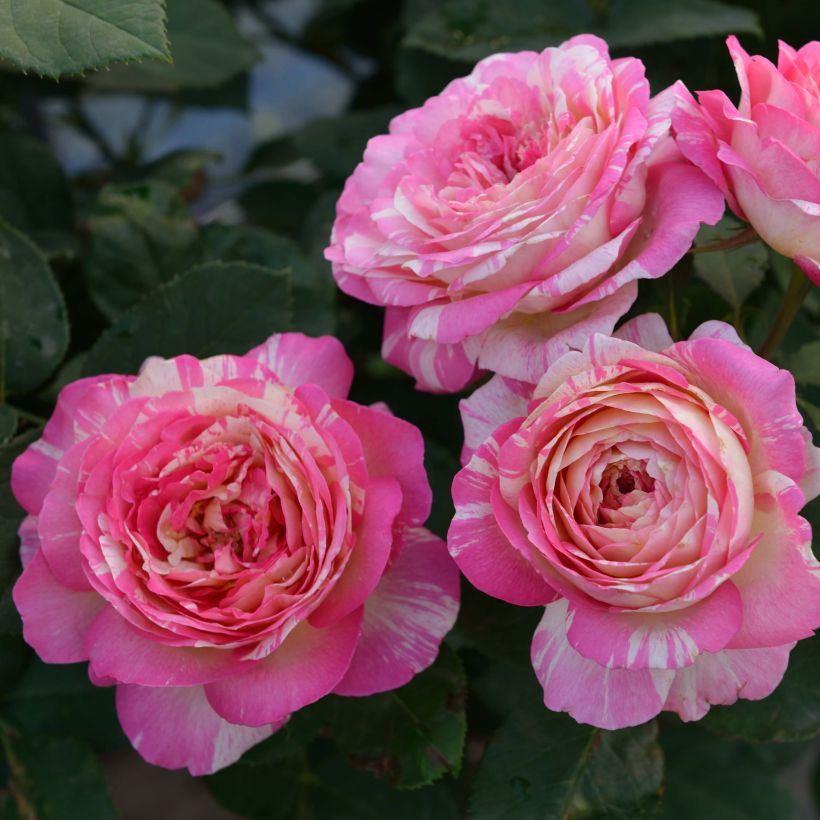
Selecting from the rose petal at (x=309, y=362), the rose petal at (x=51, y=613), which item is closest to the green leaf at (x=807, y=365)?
the rose petal at (x=309, y=362)

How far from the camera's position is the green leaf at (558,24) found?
1.87 ft

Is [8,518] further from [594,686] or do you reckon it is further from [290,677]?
[594,686]

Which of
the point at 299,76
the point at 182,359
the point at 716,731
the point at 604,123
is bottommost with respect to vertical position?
the point at 299,76

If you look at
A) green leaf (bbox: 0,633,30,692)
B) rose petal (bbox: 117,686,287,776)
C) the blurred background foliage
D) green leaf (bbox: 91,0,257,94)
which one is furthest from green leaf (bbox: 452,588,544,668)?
green leaf (bbox: 91,0,257,94)

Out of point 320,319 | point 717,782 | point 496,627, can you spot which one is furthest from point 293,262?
point 717,782

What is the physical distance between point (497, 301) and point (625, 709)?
0.15m

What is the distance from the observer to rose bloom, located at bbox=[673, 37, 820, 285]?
322 millimetres

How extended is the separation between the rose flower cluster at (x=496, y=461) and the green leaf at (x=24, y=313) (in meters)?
0.12

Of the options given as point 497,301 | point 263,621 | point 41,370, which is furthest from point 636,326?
point 41,370

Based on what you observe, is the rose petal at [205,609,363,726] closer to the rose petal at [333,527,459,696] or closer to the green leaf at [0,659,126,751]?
the rose petal at [333,527,459,696]

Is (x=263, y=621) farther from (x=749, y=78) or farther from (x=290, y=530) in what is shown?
(x=749, y=78)

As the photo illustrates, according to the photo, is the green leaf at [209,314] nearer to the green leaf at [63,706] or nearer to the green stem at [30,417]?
the green stem at [30,417]

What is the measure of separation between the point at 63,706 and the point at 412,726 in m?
0.23

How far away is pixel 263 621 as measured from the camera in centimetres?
33
